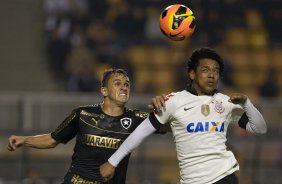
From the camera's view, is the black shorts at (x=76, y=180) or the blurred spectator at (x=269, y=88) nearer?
the black shorts at (x=76, y=180)

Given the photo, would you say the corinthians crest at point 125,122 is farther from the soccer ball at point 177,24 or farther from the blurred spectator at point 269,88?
the blurred spectator at point 269,88

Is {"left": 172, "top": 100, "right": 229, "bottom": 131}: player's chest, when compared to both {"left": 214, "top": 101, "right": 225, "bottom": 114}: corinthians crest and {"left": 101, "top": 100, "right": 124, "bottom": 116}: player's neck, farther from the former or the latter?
{"left": 101, "top": 100, "right": 124, "bottom": 116}: player's neck

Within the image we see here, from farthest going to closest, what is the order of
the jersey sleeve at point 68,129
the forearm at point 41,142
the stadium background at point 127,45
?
the stadium background at point 127,45 < the forearm at point 41,142 < the jersey sleeve at point 68,129

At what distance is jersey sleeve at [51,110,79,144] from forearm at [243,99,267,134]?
5.03ft

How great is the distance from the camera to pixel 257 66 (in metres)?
17.4

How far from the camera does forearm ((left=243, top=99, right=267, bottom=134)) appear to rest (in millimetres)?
6699

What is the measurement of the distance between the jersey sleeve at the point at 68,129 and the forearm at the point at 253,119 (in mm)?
1534

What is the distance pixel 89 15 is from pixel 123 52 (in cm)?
116

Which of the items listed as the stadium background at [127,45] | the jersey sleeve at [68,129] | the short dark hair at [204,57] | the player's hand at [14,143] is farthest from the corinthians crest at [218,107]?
the stadium background at [127,45]

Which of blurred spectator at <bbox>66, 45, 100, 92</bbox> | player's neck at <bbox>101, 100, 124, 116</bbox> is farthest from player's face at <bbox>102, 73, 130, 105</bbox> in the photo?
blurred spectator at <bbox>66, 45, 100, 92</bbox>

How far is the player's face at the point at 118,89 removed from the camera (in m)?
7.32

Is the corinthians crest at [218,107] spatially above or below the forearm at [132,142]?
above

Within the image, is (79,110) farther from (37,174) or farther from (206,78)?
(37,174)

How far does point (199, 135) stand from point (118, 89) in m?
1.08
